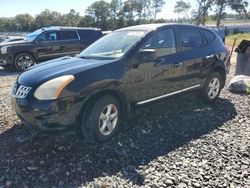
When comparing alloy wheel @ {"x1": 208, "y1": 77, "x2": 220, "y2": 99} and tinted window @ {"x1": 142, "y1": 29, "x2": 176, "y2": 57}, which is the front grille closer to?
tinted window @ {"x1": 142, "y1": 29, "x2": 176, "y2": 57}

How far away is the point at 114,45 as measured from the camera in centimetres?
496

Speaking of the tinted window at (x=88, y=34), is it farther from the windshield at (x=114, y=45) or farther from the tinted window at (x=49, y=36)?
the windshield at (x=114, y=45)

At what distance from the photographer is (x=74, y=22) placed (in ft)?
183

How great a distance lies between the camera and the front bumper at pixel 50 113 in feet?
12.3

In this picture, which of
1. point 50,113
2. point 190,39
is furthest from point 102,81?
point 190,39

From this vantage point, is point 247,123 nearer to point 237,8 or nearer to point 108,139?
point 108,139

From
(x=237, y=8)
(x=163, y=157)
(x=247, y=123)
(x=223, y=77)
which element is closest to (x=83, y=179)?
(x=163, y=157)

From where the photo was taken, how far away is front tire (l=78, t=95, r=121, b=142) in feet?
13.3

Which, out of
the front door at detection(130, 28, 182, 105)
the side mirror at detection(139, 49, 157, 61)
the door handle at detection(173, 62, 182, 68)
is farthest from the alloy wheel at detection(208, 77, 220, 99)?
the side mirror at detection(139, 49, 157, 61)

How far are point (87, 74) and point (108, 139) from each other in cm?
102

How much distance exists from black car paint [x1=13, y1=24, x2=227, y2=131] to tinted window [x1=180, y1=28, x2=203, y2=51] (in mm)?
109

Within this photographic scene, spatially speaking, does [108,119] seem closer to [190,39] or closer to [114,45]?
[114,45]

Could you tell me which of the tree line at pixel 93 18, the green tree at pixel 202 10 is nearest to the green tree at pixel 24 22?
the tree line at pixel 93 18

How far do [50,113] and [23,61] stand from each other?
9.02m
